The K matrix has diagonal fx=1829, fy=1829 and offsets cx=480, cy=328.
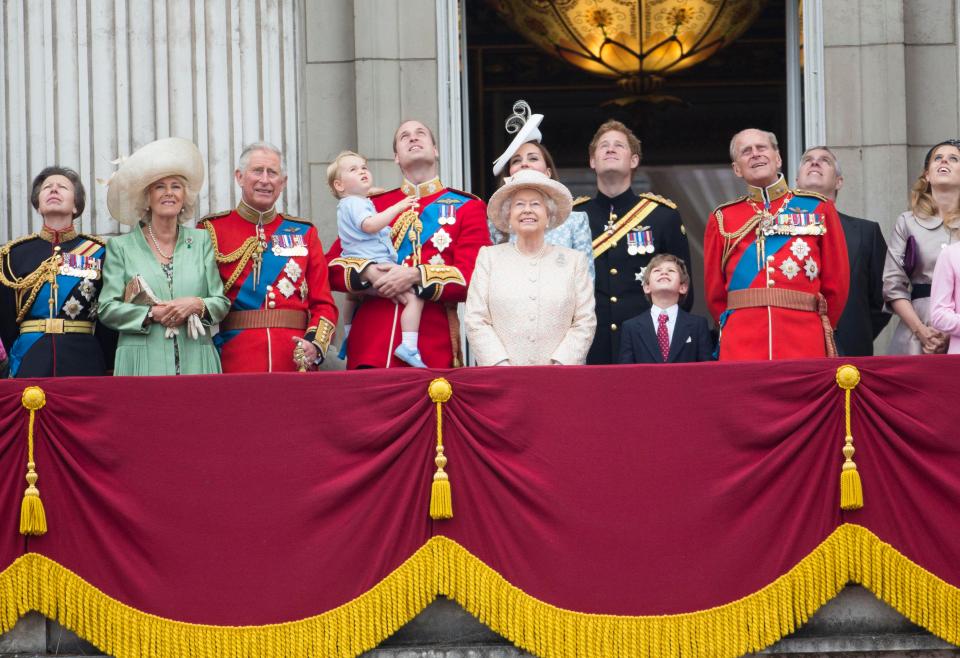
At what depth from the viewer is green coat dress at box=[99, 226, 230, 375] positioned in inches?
327

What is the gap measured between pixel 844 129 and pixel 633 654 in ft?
14.7

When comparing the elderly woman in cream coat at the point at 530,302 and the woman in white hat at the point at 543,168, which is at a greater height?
the woman in white hat at the point at 543,168

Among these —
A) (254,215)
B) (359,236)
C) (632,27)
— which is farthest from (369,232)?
(632,27)

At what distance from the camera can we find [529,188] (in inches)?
336

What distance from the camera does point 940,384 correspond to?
24.7 feet

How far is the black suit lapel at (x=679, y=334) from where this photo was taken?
859 cm

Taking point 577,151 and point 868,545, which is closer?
point 868,545

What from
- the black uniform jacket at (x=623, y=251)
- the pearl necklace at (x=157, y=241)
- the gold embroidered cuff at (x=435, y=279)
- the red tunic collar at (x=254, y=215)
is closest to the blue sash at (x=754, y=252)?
the black uniform jacket at (x=623, y=251)

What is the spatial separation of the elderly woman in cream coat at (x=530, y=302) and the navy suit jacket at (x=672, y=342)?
430mm

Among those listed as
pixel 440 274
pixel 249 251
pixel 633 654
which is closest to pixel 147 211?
pixel 249 251

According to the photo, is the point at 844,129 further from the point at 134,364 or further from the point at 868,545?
the point at 134,364

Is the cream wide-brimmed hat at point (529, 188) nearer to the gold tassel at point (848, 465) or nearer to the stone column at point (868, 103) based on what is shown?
the gold tassel at point (848, 465)

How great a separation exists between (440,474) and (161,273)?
6.07ft

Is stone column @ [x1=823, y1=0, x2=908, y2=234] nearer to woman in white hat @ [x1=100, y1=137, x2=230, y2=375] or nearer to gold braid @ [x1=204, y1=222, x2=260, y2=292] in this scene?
gold braid @ [x1=204, y1=222, x2=260, y2=292]
